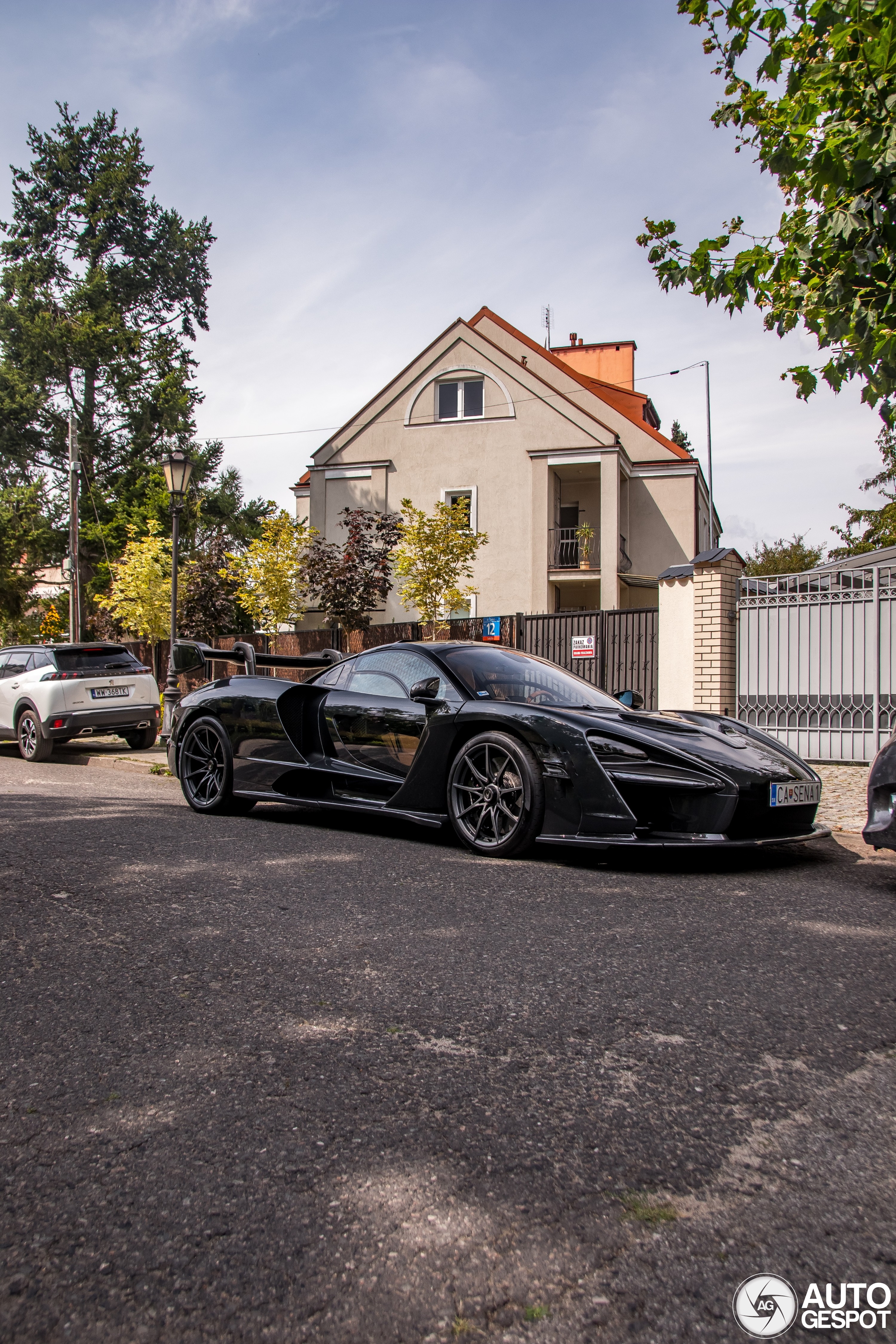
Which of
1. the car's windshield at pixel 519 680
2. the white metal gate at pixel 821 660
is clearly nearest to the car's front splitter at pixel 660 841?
the car's windshield at pixel 519 680

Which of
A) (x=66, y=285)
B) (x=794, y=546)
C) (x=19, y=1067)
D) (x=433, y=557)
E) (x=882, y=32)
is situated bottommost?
(x=19, y=1067)

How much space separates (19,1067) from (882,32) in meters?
7.97

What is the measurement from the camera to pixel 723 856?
5.71 meters

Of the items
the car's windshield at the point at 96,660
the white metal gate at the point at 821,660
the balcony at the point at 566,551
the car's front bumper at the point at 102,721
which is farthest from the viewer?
the balcony at the point at 566,551

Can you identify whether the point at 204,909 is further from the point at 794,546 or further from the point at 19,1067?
the point at 794,546

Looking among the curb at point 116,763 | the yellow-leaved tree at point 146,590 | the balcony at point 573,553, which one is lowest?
the curb at point 116,763

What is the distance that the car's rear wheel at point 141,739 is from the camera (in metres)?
14.4

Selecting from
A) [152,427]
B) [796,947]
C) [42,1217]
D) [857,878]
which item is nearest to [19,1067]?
[42,1217]

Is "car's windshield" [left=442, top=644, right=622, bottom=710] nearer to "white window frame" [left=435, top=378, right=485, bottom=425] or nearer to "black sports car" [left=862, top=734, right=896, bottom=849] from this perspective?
"black sports car" [left=862, top=734, right=896, bottom=849]

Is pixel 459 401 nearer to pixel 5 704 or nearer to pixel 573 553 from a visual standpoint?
pixel 573 553

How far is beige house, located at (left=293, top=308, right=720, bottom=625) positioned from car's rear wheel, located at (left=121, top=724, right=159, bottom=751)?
1296 cm

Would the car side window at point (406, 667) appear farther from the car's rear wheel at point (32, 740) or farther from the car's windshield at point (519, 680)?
the car's rear wheel at point (32, 740)

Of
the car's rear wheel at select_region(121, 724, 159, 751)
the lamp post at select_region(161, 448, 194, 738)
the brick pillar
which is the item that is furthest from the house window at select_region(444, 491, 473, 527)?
the brick pillar

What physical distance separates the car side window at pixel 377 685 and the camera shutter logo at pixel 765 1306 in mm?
4736
